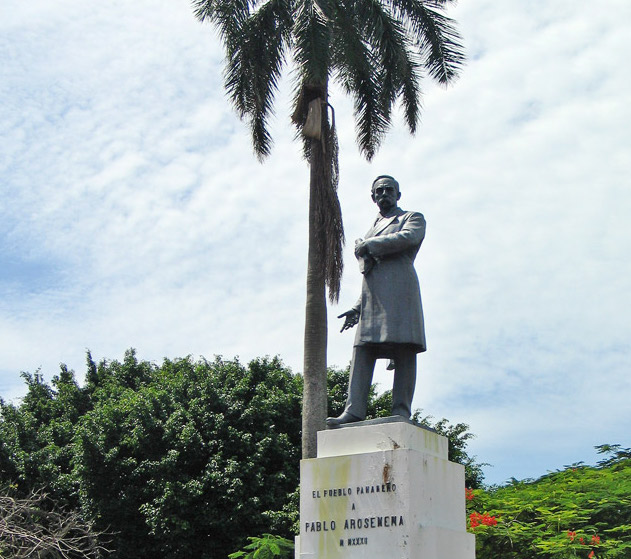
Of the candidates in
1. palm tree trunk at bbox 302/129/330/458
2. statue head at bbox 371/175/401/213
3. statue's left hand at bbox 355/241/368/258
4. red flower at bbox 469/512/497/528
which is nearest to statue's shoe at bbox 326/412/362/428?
statue's left hand at bbox 355/241/368/258

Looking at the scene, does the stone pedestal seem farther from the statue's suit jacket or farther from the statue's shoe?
the statue's suit jacket

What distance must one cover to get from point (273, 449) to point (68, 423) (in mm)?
6136

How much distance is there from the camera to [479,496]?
15023mm

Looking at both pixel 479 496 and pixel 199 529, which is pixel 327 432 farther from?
pixel 199 529

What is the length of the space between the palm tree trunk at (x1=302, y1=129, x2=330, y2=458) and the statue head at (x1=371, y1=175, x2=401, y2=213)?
7.51 meters

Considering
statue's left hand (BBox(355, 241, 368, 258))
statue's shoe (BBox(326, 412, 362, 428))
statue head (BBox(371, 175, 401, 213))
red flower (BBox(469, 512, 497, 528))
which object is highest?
Result: statue head (BBox(371, 175, 401, 213))

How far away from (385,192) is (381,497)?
280 cm

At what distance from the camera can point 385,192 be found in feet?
27.7

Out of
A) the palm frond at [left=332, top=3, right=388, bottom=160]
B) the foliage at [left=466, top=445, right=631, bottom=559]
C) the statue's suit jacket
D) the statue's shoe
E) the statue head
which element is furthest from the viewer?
the palm frond at [left=332, top=3, right=388, bottom=160]

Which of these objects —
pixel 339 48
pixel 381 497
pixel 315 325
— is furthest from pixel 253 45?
pixel 381 497

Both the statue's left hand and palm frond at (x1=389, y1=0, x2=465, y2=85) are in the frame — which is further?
palm frond at (x1=389, y1=0, x2=465, y2=85)

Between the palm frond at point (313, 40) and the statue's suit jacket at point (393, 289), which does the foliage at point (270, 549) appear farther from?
the palm frond at point (313, 40)

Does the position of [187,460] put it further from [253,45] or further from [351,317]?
[351,317]

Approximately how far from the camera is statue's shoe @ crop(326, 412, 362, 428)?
781cm
